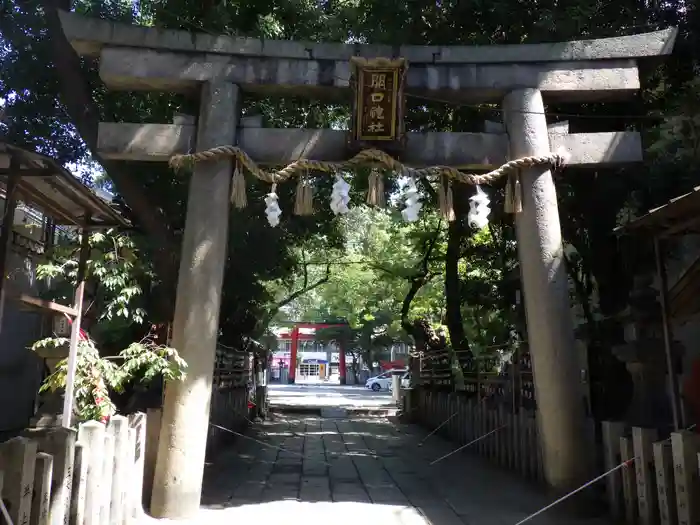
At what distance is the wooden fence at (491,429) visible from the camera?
7.68m

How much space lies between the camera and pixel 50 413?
7285 mm

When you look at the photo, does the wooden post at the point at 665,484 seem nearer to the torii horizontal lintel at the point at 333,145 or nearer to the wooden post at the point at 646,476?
the wooden post at the point at 646,476

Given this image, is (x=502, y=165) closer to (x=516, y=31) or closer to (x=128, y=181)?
(x=516, y=31)

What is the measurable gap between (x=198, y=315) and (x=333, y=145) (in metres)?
2.26

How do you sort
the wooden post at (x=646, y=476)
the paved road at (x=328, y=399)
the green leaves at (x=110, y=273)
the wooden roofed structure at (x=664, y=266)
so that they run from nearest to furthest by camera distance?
1. the wooden post at (x=646, y=476)
2. the wooden roofed structure at (x=664, y=266)
3. the green leaves at (x=110, y=273)
4. the paved road at (x=328, y=399)

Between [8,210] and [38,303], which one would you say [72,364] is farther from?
[8,210]

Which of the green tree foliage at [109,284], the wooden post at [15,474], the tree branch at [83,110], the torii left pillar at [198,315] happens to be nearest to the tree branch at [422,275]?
the green tree foliage at [109,284]

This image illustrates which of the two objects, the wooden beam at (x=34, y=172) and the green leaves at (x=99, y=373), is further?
the green leaves at (x=99, y=373)

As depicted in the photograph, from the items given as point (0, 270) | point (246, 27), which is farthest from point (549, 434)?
point (246, 27)

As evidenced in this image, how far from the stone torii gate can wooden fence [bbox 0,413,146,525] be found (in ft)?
2.89

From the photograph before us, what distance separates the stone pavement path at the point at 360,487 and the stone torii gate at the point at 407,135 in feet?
3.18

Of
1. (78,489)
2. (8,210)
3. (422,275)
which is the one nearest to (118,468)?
(78,489)

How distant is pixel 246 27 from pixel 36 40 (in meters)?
2.83

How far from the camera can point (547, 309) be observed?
632 centimetres
